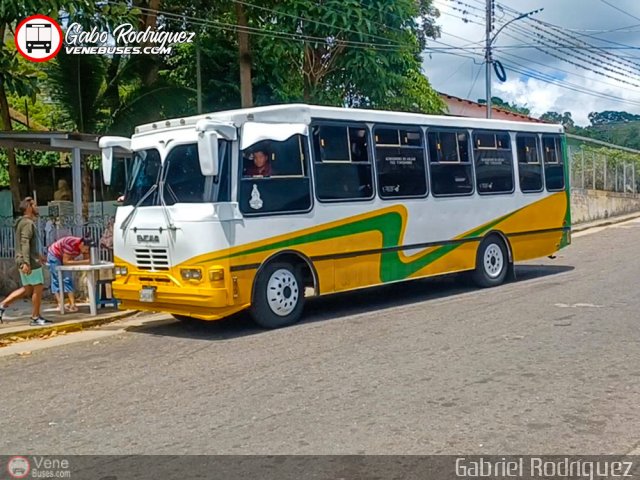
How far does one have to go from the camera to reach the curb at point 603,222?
26172 millimetres

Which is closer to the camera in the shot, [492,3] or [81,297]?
[81,297]

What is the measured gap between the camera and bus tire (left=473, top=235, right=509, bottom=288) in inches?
508

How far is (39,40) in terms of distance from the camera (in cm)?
1405

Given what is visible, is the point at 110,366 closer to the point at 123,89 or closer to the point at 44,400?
the point at 44,400

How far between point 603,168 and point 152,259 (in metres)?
25.4

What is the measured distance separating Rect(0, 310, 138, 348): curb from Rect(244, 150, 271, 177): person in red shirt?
3391 millimetres

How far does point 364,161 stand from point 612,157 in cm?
2380

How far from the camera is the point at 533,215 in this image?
13.9 meters

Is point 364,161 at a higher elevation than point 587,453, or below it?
higher

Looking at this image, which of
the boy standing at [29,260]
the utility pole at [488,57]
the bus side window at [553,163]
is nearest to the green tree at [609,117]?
the utility pole at [488,57]

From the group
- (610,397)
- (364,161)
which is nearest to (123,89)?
(364,161)

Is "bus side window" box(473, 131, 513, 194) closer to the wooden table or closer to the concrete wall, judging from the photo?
the wooden table
